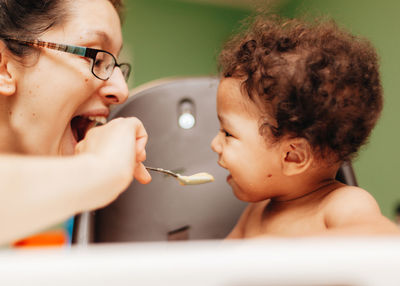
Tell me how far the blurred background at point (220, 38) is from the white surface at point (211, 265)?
1.69m

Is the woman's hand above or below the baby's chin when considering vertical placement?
below

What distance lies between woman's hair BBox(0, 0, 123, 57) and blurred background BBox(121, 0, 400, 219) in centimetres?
143

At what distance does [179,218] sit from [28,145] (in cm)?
41

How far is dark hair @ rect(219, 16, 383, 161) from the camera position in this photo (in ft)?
2.07

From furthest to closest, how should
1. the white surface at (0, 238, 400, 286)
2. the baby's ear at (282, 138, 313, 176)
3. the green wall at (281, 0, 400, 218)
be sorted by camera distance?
the green wall at (281, 0, 400, 218), the baby's ear at (282, 138, 313, 176), the white surface at (0, 238, 400, 286)

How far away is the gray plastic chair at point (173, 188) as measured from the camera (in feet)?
2.97

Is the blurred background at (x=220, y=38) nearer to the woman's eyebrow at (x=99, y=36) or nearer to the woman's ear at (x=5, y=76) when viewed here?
the woman's eyebrow at (x=99, y=36)

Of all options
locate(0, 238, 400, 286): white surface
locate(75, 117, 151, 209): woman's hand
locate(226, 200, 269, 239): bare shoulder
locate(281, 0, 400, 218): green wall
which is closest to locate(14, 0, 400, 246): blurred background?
locate(281, 0, 400, 218): green wall

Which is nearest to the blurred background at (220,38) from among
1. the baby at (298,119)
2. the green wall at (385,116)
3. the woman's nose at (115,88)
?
the green wall at (385,116)

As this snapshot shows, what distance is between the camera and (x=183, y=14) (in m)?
2.84

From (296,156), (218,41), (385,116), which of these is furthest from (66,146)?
(385,116)

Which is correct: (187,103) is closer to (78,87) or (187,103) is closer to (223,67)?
(223,67)

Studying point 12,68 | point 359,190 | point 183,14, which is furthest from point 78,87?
point 183,14

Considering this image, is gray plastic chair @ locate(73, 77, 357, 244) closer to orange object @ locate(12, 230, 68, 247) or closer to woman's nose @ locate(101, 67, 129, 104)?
woman's nose @ locate(101, 67, 129, 104)
